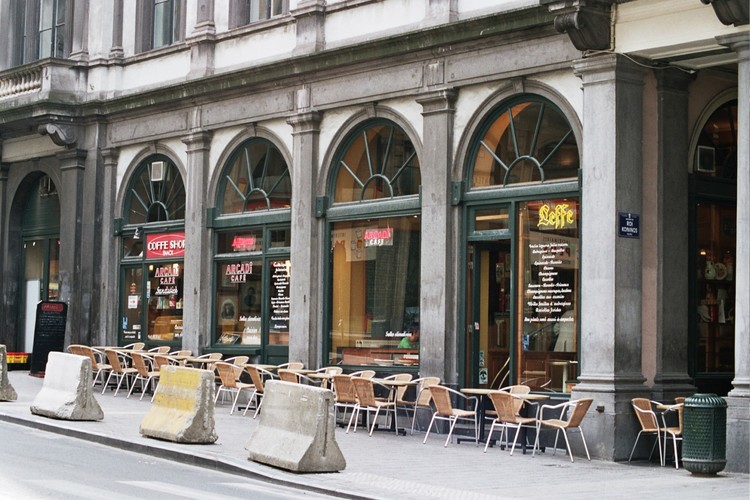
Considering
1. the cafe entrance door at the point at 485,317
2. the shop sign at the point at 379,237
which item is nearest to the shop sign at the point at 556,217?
the cafe entrance door at the point at 485,317

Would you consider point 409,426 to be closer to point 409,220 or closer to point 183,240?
point 409,220

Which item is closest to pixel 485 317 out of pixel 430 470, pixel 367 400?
pixel 367 400

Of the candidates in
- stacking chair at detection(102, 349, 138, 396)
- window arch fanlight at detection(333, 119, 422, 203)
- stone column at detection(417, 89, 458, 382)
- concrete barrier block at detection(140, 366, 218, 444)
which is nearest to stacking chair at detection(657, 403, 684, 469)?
stone column at detection(417, 89, 458, 382)

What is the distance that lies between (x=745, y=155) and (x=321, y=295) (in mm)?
9044

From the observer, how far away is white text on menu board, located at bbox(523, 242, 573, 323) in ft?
61.1

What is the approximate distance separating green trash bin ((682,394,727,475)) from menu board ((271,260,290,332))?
32.7 ft

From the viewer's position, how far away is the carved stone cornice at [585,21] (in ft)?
56.0

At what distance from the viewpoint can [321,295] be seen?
22.7 meters

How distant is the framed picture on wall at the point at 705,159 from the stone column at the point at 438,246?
3831 millimetres

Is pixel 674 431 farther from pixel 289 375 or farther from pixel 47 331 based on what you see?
pixel 47 331

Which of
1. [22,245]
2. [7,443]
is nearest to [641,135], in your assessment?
[7,443]

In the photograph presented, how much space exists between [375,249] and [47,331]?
9.03 meters

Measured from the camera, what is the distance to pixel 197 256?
2539 centimetres

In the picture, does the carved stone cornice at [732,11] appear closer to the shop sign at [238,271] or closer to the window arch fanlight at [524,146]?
the window arch fanlight at [524,146]
